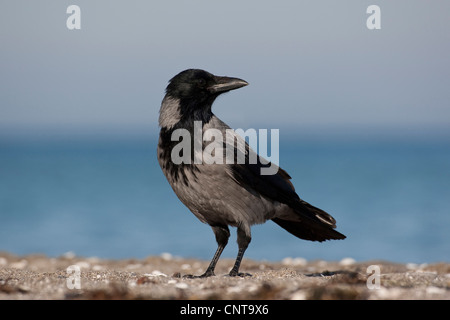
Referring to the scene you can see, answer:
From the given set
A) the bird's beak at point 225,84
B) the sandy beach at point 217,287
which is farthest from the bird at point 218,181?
the sandy beach at point 217,287

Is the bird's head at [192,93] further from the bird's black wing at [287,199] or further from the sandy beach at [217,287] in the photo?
the sandy beach at [217,287]

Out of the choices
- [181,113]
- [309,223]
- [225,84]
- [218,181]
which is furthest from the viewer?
[309,223]

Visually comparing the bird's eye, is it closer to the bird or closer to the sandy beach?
the bird

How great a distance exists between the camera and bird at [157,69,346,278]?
6.64 m

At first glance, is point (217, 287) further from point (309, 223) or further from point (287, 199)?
point (309, 223)

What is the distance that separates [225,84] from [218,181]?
52.5 inches

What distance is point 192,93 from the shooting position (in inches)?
283

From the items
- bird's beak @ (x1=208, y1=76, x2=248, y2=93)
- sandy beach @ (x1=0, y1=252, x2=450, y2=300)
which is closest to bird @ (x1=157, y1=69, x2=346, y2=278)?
bird's beak @ (x1=208, y1=76, x2=248, y2=93)

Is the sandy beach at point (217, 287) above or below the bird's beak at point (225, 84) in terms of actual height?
below

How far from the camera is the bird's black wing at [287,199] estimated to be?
22.6ft

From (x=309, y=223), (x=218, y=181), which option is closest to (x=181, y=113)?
(x=218, y=181)

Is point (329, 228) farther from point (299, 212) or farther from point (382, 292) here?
point (382, 292)
